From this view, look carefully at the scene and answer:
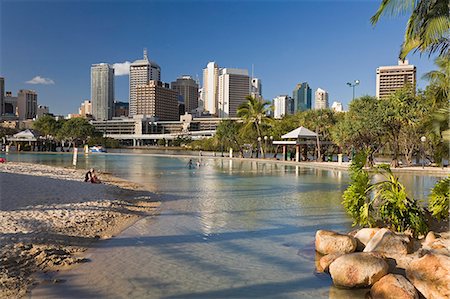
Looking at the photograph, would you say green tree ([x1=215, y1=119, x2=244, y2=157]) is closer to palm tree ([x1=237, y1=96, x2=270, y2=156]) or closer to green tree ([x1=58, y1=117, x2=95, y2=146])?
palm tree ([x1=237, y1=96, x2=270, y2=156])

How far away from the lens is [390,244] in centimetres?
761

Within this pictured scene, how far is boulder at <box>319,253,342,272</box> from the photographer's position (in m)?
7.54

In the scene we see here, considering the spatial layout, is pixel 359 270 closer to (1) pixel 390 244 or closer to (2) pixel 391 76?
(1) pixel 390 244

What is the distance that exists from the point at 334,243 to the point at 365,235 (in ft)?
2.92

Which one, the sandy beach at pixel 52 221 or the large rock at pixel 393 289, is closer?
the large rock at pixel 393 289

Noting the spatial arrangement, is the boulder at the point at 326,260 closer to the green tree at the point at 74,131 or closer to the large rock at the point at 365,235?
the large rock at the point at 365,235

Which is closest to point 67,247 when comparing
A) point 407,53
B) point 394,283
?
point 394,283

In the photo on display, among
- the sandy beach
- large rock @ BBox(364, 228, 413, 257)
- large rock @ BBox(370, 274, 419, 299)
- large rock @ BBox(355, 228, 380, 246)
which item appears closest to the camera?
large rock @ BBox(370, 274, 419, 299)

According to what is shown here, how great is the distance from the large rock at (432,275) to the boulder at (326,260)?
59.5 inches

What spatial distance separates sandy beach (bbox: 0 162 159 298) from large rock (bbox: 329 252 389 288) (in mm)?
4933

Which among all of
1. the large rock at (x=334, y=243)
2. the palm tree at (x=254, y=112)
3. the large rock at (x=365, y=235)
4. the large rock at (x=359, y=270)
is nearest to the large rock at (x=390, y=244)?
the large rock at (x=334, y=243)

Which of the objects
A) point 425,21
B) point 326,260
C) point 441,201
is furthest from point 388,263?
point 425,21

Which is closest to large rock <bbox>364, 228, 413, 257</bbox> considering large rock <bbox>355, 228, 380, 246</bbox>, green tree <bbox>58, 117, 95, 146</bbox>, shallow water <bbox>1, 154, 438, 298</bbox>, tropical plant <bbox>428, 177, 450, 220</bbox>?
large rock <bbox>355, 228, 380, 246</bbox>

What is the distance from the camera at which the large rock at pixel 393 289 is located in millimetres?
5867
